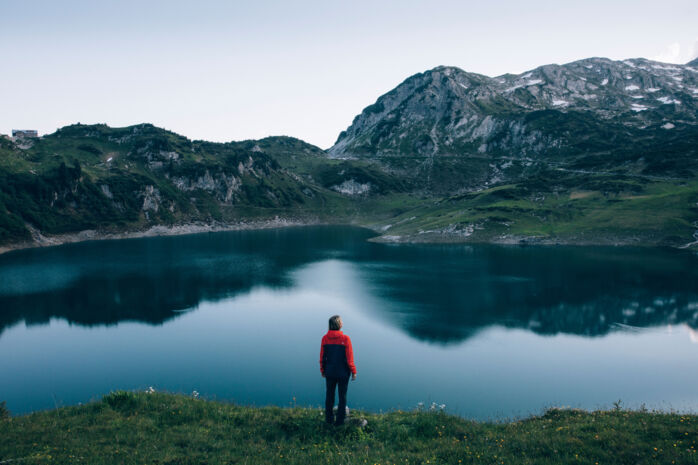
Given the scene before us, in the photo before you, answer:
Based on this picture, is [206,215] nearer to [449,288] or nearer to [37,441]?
[449,288]

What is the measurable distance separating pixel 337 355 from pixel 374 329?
1690 inches

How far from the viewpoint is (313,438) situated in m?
14.6

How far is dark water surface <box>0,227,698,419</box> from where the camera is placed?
3719cm

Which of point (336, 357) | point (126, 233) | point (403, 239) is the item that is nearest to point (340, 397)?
point (336, 357)

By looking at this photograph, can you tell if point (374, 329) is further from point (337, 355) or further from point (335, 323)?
point (335, 323)

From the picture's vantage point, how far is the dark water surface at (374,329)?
122 ft

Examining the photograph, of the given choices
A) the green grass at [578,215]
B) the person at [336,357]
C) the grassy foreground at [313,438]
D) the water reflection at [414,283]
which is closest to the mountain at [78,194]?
the water reflection at [414,283]

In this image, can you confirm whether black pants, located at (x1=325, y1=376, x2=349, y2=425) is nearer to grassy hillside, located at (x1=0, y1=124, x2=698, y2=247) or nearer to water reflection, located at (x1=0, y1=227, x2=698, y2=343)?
water reflection, located at (x1=0, y1=227, x2=698, y2=343)

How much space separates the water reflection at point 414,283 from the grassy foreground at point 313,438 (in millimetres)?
36283

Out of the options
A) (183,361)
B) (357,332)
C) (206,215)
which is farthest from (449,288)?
(206,215)

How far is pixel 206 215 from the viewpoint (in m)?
192

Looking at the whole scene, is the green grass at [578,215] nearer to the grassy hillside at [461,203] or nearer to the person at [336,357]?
the grassy hillside at [461,203]

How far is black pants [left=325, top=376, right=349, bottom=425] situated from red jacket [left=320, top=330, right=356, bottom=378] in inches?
11.6

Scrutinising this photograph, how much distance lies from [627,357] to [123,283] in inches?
3408
